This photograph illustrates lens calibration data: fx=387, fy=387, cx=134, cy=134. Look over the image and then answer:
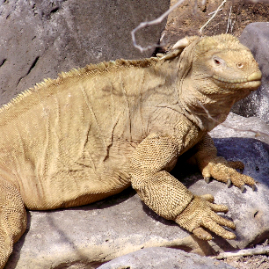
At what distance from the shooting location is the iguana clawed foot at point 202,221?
455cm

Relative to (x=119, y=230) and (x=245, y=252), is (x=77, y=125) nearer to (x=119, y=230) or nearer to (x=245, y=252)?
(x=119, y=230)

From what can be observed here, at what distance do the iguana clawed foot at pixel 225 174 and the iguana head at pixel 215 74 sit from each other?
85cm

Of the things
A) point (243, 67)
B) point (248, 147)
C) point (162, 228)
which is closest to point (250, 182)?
point (248, 147)

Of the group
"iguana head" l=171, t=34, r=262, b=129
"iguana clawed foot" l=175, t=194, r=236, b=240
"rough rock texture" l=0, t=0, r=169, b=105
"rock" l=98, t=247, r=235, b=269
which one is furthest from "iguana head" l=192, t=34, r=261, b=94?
"rough rock texture" l=0, t=0, r=169, b=105

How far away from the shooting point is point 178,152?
5.05 m

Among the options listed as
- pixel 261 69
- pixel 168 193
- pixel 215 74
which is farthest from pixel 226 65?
pixel 261 69

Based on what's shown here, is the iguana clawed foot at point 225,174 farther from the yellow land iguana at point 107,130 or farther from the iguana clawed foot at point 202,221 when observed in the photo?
the iguana clawed foot at point 202,221

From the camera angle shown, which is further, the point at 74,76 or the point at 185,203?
the point at 74,76

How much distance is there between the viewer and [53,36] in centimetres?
761

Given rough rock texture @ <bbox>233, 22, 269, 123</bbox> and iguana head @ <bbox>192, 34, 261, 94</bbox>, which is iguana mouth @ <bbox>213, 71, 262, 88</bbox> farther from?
rough rock texture @ <bbox>233, 22, 269, 123</bbox>

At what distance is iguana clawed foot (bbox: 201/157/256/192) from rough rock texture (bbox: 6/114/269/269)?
91mm

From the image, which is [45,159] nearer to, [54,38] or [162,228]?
[162,228]

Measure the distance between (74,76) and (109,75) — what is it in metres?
0.46

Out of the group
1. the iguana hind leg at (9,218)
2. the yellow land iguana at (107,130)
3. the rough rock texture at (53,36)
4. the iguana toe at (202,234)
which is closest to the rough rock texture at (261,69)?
the rough rock texture at (53,36)
